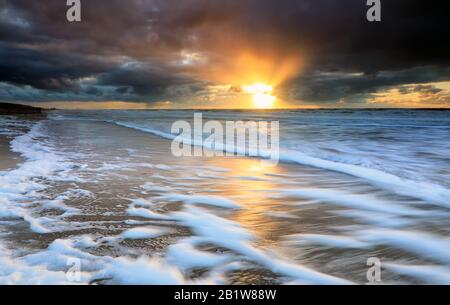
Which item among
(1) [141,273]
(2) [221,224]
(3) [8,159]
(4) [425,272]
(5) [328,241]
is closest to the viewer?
(1) [141,273]

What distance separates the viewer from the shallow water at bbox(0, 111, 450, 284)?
3008mm

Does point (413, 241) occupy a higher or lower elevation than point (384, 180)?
lower

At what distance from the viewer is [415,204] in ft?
17.1

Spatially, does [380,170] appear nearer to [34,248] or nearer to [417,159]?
[417,159]

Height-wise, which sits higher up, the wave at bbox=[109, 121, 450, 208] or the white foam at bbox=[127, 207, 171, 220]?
the wave at bbox=[109, 121, 450, 208]

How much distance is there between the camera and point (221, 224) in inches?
166

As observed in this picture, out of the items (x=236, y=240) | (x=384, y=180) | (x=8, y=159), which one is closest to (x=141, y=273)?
(x=236, y=240)

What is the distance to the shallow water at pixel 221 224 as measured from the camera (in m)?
3.01

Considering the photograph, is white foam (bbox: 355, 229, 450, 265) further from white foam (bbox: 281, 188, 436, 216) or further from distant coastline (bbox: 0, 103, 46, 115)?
distant coastline (bbox: 0, 103, 46, 115)

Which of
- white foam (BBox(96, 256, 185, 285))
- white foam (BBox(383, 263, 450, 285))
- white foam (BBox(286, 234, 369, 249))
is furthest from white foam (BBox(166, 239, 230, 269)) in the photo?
white foam (BBox(383, 263, 450, 285))

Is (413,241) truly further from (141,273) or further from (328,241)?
(141,273)

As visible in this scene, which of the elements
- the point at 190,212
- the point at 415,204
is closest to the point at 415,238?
the point at 415,204

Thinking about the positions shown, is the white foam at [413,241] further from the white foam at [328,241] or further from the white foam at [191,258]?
the white foam at [191,258]
